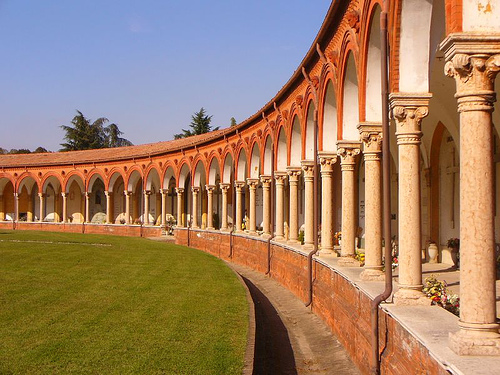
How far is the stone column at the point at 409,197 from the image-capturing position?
7.57 metres

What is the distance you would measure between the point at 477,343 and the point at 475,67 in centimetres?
236

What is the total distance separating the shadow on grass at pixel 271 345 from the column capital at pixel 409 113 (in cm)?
370

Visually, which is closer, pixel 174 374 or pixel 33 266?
pixel 174 374

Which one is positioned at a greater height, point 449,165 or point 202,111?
point 202,111

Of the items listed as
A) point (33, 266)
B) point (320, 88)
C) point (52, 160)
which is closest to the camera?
point (320, 88)

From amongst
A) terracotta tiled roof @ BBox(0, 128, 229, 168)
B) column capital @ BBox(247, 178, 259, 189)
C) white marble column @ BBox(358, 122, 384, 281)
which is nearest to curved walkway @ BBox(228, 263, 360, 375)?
white marble column @ BBox(358, 122, 384, 281)

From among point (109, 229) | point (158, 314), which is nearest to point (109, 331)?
point (158, 314)

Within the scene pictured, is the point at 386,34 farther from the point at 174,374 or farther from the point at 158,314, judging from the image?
the point at 158,314

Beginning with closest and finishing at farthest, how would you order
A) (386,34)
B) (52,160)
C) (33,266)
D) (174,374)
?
(174,374), (386,34), (33,266), (52,160)

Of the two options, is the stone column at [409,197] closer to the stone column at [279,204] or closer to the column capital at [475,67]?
the column capital at [475,67]

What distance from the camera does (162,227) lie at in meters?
36.6

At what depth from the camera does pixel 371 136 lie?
382 inches

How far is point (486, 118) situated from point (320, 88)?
29.4ft

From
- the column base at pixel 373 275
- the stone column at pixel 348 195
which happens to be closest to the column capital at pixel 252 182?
the stone column at pixel 348 195
